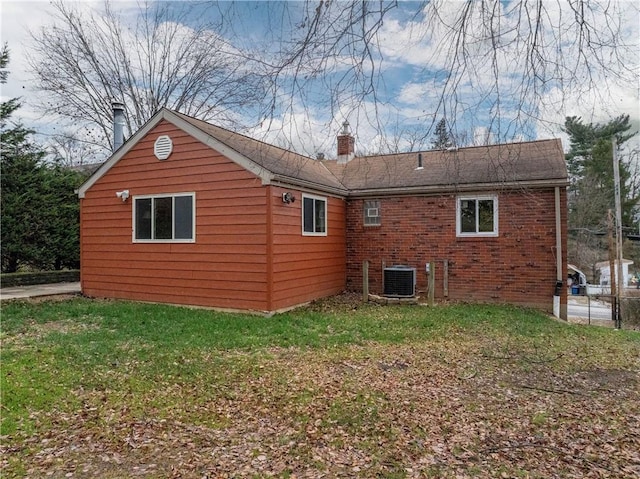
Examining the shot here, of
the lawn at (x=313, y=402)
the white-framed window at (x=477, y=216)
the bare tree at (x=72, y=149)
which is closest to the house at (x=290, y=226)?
the white-framed window at (x=477, y=216)

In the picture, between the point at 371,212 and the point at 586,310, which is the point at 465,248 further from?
the point at 586,310

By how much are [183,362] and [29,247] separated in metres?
11.4

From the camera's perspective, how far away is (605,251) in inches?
1125

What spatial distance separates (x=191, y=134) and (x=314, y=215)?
350 cm

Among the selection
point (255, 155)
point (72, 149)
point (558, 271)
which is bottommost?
point (558, 271)

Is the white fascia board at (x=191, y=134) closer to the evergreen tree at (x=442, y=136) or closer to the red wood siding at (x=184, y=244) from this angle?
the red wood siding at (x=184, y=244)

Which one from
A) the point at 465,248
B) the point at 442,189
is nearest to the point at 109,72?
the point at 442,189

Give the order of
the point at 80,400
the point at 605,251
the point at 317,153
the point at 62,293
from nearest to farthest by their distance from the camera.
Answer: the point at 317,153
the point at 80,400
the point at 62,293
the point at 605,251

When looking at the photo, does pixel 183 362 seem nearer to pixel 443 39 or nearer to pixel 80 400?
pixel 80 400

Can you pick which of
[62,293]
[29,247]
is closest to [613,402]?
[62,293]

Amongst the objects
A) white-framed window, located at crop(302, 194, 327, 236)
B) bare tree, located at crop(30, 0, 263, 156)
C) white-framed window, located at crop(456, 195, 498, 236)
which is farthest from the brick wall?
bare tree, located at crop(30, 0, 263, 156)

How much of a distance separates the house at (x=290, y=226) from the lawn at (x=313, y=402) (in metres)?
2.05

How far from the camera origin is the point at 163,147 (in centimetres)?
964

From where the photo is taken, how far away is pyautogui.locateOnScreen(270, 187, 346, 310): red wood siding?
866 cm
